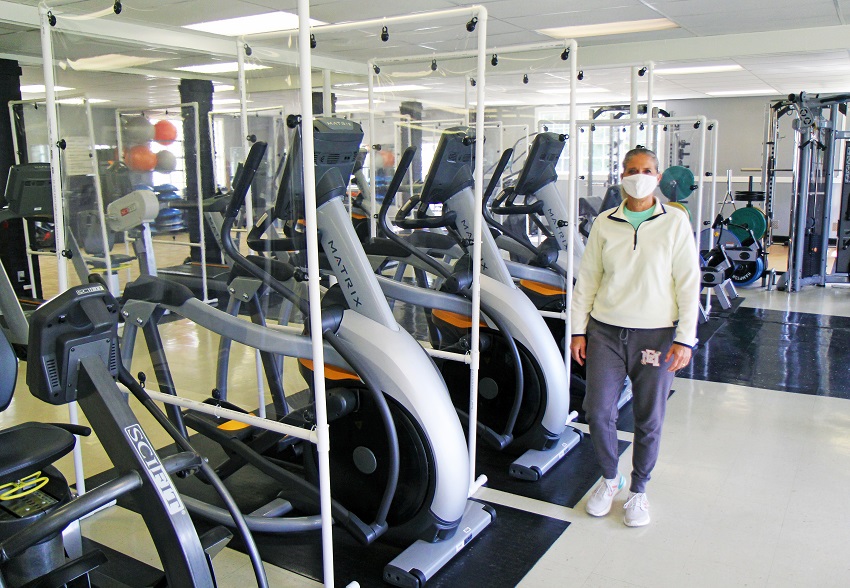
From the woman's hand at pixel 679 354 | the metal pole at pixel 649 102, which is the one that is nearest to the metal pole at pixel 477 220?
the woman's hand at pixel 679 354

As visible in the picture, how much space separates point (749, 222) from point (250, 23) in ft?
18.9

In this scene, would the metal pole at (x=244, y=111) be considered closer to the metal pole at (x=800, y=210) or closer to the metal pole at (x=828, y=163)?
the metal pole at (x=800, y=210)

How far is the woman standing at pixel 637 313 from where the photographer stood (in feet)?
8.95

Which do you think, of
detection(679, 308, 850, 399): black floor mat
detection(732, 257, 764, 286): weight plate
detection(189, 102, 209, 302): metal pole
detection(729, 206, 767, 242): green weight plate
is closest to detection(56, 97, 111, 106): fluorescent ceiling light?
detection(189, 102, 209, 302): metal pole

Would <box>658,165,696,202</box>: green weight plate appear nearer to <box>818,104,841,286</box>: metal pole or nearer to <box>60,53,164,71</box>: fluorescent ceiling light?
<box>818,104,841,286</box>: metal pole

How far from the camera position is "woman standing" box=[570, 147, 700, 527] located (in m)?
2.73

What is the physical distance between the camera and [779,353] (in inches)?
217

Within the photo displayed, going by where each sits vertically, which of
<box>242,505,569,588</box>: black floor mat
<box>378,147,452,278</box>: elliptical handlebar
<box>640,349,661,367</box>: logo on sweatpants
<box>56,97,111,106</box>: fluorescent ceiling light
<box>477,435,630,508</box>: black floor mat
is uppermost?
<box>56,97,111,106</box>: fluorescent ceiling light

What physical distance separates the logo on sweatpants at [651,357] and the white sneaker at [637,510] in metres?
0.59

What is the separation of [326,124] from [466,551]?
167cm

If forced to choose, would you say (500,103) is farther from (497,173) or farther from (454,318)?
(454,318)

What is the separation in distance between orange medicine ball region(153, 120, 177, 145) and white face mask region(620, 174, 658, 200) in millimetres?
1928

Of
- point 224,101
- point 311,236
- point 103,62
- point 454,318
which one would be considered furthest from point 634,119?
point 311,236

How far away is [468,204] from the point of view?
3.45 meters
